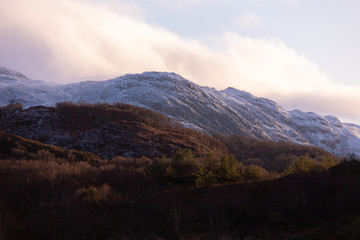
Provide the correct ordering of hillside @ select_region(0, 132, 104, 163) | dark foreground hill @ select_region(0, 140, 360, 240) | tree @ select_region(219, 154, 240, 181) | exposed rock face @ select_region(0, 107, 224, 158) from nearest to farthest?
1. dark foreground hill @ select_region(0, 140, 360, 240)
2. tree @ select_region(219, 154, 240, 181)
3. hillside @ select_region(0, 132, 104, 163)
4. exposed rock face @ select_region(0, 107, 224, 158)

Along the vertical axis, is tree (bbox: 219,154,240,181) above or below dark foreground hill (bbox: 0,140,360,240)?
above

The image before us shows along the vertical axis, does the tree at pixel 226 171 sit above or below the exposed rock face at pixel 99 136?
below

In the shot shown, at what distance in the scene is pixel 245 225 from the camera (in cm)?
4538

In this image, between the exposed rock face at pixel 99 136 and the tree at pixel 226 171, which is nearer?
the tree at pixel 226 171

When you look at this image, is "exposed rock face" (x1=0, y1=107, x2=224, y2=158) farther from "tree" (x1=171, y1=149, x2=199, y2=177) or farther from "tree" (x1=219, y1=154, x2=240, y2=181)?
"tree" (x1=219, y1=154, x2=240, y2=181)

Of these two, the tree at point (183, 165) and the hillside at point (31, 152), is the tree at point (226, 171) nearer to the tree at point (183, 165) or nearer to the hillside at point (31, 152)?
the tree at point (183, 165)

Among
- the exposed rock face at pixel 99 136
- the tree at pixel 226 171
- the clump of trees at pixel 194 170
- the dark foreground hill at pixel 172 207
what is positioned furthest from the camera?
the exposed rock face at pixel 99 136

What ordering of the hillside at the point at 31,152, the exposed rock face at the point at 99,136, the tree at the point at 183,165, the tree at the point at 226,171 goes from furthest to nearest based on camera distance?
1. the exposed rock face at the point at 99,136
2. the hillside at the point at 31,152
3. the tree at the point at 183,165
4. the tree at the point at 226,171

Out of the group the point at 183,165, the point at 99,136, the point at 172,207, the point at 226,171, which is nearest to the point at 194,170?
the point at 183,165

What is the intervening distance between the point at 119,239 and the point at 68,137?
380 ft

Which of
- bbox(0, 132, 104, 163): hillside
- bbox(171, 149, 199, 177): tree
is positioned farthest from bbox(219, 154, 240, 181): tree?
bbox(0, 132, 104, 163): hillside

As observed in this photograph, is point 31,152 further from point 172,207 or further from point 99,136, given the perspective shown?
point 172,207

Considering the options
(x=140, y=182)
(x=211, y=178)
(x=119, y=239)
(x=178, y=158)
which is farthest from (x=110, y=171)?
(x=119, y=239)

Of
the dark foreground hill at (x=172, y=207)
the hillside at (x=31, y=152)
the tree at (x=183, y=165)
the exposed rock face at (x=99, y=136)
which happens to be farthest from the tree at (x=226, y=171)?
the exposed rock face at (x=99, y=136)
